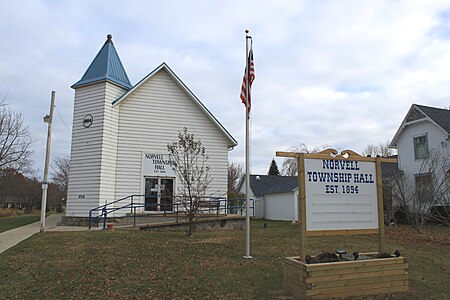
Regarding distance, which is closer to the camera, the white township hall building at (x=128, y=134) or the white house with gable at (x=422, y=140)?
the white township hall building at (x=128, y=134)

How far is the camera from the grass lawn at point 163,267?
6.86 metres

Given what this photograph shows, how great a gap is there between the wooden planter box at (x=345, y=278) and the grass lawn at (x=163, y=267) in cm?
26

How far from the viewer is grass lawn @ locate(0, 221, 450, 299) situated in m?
6.86

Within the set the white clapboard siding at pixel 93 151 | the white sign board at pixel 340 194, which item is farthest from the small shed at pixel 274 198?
the white sign board at pixel 340 194

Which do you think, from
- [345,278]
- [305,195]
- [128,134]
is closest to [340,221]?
[305,195]

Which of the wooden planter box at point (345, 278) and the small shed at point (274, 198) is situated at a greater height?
the small shed at point (274, 198)

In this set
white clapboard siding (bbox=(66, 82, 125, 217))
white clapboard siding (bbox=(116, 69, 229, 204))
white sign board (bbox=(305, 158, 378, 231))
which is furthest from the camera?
white clapboard siding (bbox=(116, 69, 229, 204))

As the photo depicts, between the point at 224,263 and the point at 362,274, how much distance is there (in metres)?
3.57

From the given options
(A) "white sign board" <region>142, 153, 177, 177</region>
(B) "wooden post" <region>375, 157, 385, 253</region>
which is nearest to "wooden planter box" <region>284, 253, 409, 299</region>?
(B) "wooden post" <region>375, 157, 385, 253</region>

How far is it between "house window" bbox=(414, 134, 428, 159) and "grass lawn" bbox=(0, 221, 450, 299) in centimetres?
1344

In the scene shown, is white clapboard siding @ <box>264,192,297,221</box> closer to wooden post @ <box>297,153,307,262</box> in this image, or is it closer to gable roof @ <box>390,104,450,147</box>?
gable roof @ <box>390,104,450,147</box>

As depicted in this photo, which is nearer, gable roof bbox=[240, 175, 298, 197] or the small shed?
the small shed

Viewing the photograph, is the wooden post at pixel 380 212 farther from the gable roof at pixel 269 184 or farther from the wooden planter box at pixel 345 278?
the gable roof at pixel 269 184

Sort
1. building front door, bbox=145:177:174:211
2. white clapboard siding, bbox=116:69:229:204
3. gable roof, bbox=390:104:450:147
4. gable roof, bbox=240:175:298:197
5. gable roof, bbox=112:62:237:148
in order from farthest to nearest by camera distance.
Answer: gable roof, bbox=240:175:298:197
gable roof, bbox=390:104:450:147
gable roof, bbox=112:62:237:148
building front door, bbox=145:177:174:211
white clapboard siding, bbox=116:69:229:204
